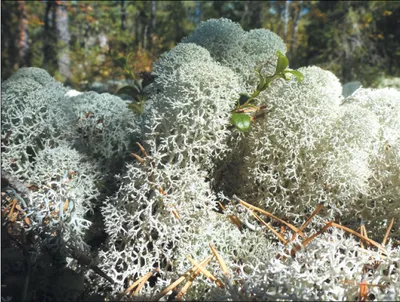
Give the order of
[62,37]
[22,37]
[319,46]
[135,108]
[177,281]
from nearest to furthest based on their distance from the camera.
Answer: [177,281] < [135,108] < [22,37] < [319,46] < [62,37]

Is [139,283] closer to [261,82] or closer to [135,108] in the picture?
[261,82]

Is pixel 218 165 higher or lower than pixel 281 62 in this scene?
lower

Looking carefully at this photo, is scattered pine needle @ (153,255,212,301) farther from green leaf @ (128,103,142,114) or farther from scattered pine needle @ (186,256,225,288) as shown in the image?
green leaf @ (128,103,142,114)

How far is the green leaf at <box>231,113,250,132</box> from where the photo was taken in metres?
0.93

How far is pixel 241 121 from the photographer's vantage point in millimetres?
936

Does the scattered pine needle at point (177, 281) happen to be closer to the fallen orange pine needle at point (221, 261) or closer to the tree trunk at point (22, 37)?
the fallen orange pine needle at point (221, 261)

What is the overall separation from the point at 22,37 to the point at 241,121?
482 centimetres

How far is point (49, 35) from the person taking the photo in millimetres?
5539

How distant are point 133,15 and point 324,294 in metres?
12.3

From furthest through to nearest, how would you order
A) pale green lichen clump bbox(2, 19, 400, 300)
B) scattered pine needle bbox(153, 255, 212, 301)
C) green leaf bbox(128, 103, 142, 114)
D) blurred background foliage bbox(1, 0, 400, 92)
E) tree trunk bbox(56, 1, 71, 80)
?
tree trunk bbox(56, 1, 71, 80)
blurred background foliage bbox(1, 0, 400, 92)
green leaf bbox(128, 103, 142, 114)
pale green lichen clump bbox(2, 19, 400, 300)
scattered pine needle bbox(153, 255, 212, 301)

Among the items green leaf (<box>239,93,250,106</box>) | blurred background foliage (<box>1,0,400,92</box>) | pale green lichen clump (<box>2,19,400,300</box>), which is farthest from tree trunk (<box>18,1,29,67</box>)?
green leaf (<box>239,93,250,106</box>)

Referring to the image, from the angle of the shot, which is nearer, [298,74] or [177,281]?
[177,281]

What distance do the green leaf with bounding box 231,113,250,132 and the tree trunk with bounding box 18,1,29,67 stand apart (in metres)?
4.43

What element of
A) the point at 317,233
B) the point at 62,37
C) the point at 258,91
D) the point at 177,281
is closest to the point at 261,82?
the point at 258,91
